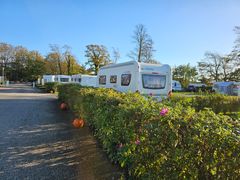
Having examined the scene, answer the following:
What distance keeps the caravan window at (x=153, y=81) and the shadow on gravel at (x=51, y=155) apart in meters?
4.60

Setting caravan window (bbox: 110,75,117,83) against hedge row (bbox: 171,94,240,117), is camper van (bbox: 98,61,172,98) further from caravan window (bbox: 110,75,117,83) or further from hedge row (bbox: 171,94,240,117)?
hedge row (bbox: 171,94,240,117)

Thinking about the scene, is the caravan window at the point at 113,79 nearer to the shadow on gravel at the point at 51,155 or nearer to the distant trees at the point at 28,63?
the shadow on gravel at the point at 51,155

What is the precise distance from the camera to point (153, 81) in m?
9.90

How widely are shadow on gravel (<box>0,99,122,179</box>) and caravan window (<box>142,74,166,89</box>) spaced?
15.1 ft

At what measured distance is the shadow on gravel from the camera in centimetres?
329

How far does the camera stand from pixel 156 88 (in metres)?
10.0

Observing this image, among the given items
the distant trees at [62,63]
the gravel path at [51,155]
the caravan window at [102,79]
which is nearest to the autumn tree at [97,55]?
the distant trees at [62,63]

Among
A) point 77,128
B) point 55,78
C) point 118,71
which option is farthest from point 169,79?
point 55,78

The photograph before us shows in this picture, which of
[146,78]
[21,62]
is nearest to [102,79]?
[146,78]

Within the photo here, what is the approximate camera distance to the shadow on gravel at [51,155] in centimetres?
329

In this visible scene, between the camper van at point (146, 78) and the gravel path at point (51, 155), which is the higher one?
the camper van at point (146, 78)

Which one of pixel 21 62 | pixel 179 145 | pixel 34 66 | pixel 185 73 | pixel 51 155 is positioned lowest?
pixel 51 155

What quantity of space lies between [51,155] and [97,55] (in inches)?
1530

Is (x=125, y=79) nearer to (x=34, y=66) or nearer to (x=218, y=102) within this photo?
(x=218, y=102)
